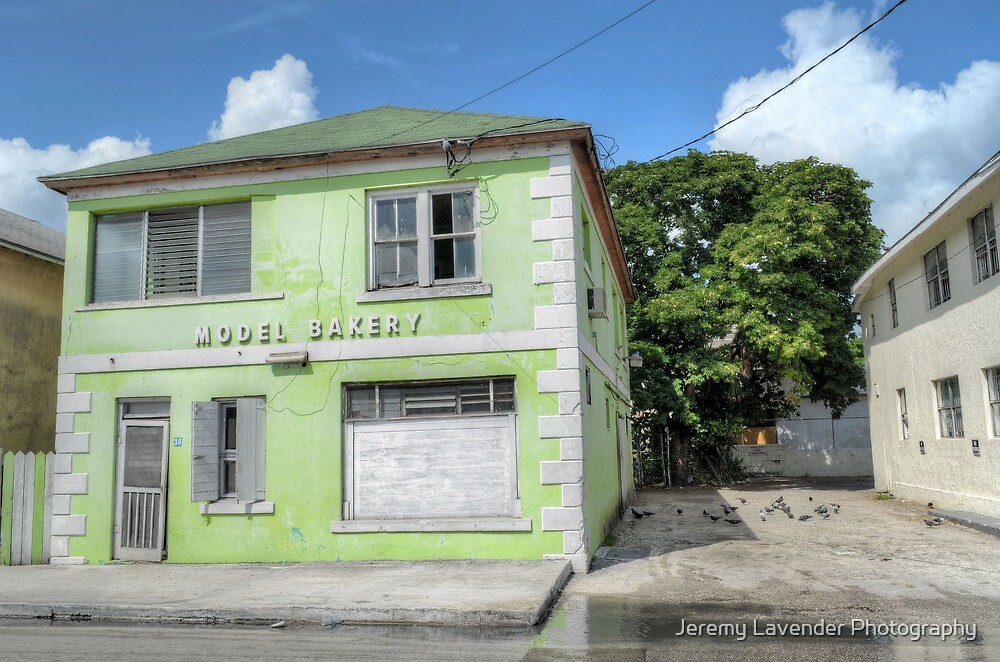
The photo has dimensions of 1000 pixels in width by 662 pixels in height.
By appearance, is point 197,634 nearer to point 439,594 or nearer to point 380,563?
point 439,594

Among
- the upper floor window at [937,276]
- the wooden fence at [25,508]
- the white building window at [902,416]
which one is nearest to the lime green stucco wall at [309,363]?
the wooden fence at [25,508]

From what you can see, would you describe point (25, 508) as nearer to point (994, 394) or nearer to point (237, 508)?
point (237, 508)

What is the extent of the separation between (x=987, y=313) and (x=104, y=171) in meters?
14.9

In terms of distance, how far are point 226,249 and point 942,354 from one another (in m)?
14.1

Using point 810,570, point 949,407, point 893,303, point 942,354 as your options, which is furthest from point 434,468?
point 893,303

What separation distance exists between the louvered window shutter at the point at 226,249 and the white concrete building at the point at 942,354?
457 inches

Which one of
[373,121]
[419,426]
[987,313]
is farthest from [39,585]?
[987,313]

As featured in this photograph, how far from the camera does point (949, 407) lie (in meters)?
16.5

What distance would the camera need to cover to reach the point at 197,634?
7.45 metres

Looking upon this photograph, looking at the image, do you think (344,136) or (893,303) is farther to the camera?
(893,303)

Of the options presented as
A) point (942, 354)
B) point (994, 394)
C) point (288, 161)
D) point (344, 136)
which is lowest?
point (994, 394)

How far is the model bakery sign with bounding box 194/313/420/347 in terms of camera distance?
36.0ft

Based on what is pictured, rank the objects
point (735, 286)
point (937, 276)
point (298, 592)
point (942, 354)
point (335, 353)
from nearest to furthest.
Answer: point (298, 592) → point (335, 353) → point (942, 354) → point (937, 276) → point (735, 286)

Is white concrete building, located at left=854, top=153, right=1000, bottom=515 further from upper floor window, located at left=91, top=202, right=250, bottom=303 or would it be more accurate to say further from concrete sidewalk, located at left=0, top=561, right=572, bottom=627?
upper floor window, located at left=91, top=202, right=250, bottom=303
